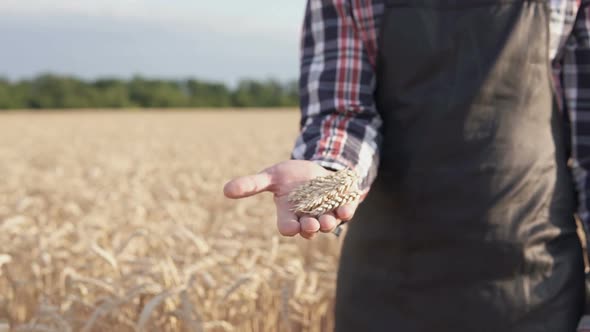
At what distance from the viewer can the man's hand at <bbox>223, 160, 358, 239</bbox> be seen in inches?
52.0

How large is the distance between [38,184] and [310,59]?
4.66 m

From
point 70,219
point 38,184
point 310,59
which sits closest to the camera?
point 310,59

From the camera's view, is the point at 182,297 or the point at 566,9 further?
the point at 182,297

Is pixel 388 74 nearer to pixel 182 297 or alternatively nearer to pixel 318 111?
pixel 318 111

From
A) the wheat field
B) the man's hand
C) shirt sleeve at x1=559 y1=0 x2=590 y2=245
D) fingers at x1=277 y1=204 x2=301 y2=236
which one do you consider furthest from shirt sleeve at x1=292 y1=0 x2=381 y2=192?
the wheat field

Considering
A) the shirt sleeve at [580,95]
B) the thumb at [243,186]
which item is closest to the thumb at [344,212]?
the thumb at [243,186]

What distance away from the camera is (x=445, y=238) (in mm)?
1765

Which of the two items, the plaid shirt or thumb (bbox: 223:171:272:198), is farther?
the plaid shirt

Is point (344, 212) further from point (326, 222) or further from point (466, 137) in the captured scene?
point (466, 137)

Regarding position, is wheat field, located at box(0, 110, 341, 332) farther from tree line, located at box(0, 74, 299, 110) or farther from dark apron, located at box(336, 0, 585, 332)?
tree line, located at box(0, 74, 299, 110)

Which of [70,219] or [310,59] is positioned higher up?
[310,59]

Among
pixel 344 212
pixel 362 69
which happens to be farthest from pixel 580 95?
pixel 344 212

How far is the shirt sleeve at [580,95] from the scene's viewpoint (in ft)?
5.98

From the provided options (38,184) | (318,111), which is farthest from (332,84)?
(38,184)
